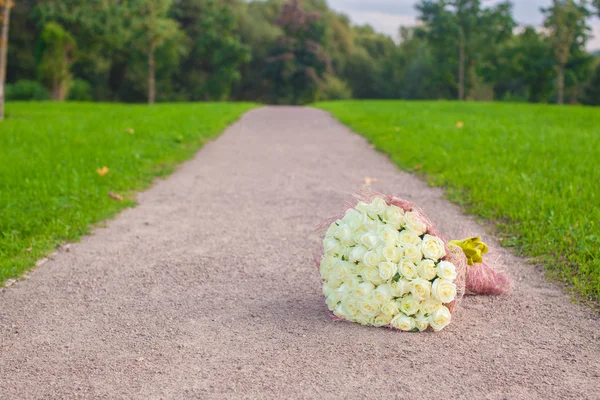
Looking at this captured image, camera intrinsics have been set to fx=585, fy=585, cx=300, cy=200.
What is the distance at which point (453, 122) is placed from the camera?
1465 cm

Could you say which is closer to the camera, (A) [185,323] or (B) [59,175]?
(A) [185,323]

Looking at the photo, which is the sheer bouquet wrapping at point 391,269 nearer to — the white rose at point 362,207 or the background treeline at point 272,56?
the white rose at point 362,207

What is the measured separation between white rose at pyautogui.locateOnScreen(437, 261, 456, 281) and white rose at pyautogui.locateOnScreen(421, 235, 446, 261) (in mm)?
46

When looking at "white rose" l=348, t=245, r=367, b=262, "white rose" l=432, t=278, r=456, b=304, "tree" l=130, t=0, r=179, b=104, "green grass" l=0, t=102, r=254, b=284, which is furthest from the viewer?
"tree" l=130, t=0, r=179, b=104

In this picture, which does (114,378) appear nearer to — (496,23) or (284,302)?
(284,302)

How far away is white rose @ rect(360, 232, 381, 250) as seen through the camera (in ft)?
9.97

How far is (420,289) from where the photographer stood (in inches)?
117

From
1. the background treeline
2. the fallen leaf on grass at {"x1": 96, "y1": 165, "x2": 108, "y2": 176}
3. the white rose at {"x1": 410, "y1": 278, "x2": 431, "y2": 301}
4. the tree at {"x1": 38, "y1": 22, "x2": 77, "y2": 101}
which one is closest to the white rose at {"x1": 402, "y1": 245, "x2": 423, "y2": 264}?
the white rose at {"x1": 410, "y1": 278, "x2": 431, "y2": 301}

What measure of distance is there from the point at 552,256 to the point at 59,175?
5.51 m

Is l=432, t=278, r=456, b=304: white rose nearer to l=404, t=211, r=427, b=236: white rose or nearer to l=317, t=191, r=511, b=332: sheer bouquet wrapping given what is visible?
l=317, t=191, r=511, b=332: sheer bouquet wrapping

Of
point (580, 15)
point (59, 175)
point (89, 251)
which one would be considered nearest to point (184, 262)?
point (89, 251)

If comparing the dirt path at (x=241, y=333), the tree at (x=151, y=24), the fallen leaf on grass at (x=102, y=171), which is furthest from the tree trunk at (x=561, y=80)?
the dirt path at (x=241, y=333)

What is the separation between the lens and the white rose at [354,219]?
316 centimetres

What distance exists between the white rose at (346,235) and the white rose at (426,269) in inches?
15.1
